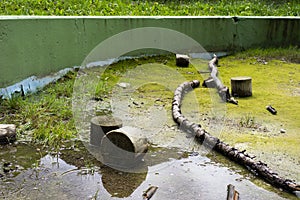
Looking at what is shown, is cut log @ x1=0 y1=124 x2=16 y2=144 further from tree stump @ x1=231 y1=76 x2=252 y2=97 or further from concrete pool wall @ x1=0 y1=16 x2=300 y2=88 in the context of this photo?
tree stump @ x1=231 y1=76 x2=252 y2=97

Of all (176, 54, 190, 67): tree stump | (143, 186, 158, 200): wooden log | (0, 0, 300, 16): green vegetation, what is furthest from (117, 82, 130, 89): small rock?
(143, 186, 158, 200): wooden log

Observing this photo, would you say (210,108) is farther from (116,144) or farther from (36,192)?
(36,192)

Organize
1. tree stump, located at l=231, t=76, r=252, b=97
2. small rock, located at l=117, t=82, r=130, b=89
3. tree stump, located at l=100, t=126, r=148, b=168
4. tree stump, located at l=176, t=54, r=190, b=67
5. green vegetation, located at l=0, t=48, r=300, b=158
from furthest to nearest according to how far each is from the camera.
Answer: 1. tree stump, located at l=176, t=54, r=190, b=67
2. small rock, located at l=117, t=82, r=130, b=89
3. tree stump, located at l=231, t=76, r=252, b=97
4. green vegetation, located at l=0, t=48, r=300, b=158
5. tree stump, located at l=100, t=126, r=148, b=168

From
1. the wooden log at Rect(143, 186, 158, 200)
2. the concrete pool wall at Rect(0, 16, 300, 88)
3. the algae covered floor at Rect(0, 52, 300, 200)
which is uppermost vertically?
the concrete pool wall at Rect(0, 16, 300, 88)

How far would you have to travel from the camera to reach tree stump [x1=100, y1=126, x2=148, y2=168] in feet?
9.11

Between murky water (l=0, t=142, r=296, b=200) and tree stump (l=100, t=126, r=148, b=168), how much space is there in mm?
82

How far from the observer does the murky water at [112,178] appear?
7.98ft

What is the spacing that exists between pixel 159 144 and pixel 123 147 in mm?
532

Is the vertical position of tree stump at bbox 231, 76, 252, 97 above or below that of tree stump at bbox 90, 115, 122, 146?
below

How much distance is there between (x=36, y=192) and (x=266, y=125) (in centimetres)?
221

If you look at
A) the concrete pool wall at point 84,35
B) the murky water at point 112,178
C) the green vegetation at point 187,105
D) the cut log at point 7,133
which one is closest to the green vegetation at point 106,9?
the concrete pool wall at point 84,35

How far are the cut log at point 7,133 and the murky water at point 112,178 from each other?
0.26ft

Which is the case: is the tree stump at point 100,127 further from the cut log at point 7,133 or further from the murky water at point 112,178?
the cut log at point 7,133

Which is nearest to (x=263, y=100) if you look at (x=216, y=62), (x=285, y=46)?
(x=216, y=62)
